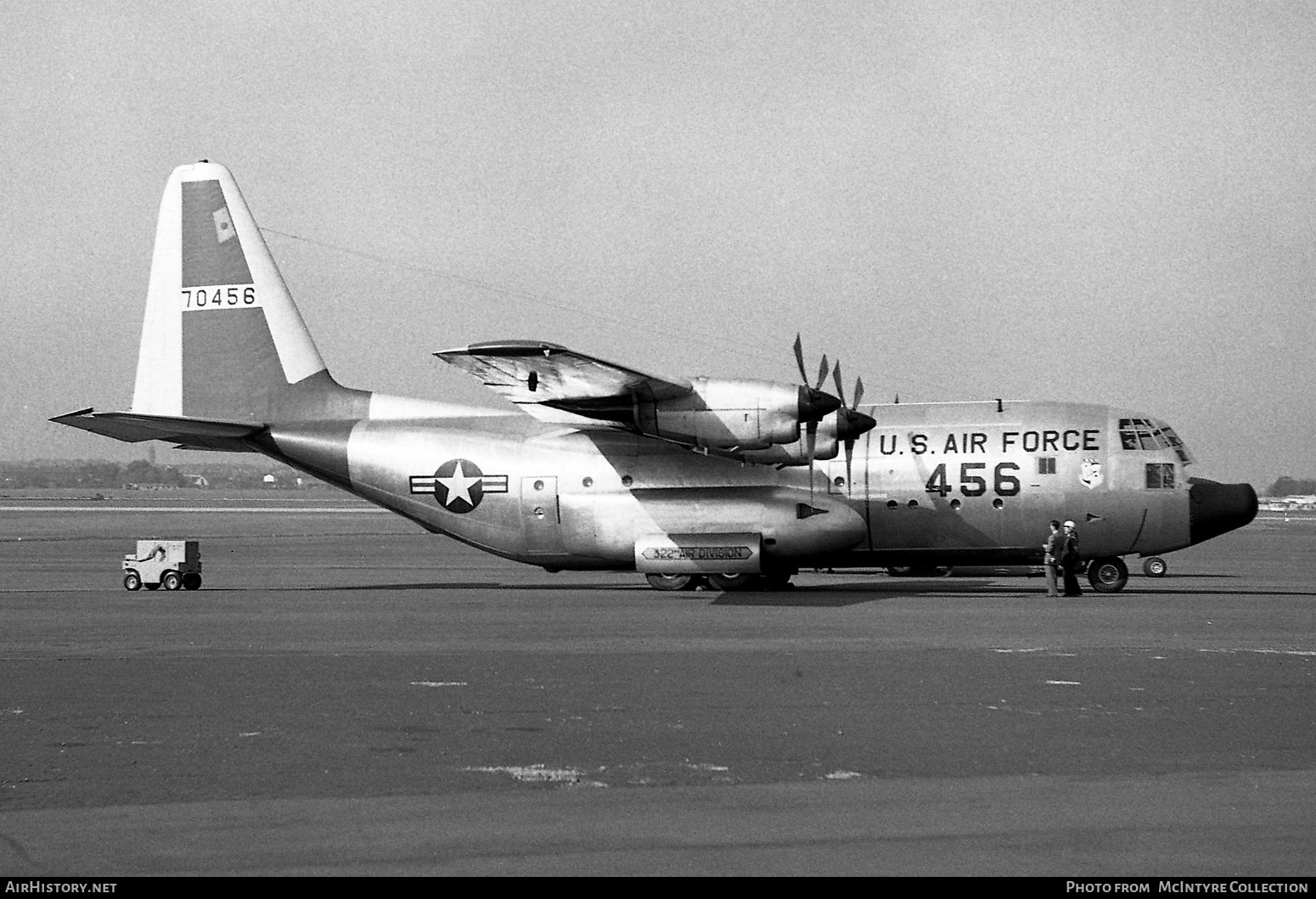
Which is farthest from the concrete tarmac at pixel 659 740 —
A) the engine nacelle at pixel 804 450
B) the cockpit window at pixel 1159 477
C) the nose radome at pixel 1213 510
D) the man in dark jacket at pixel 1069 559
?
the engine nacelle at pixel 804 450

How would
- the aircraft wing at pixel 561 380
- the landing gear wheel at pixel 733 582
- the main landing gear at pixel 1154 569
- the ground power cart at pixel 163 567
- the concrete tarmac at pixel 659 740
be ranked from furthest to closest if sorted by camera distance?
the main landing gear at pixel 1154 569 < the ground power cart at pixel 163 567 < the landing gear wheel at pixel 733 582 < the aircraft wing at pixel 561 380 < the concrete tarmac at pixel 659 740

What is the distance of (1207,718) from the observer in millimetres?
11555

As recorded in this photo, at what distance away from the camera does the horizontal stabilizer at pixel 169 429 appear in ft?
88.8

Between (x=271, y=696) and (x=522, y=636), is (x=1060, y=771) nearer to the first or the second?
(x=271, y=696)

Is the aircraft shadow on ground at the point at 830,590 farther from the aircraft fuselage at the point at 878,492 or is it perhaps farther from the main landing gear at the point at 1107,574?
the aircraft fuselage at the point at 878,492

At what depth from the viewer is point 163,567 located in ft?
A: 94.1

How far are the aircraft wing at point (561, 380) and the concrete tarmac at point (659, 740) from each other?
484 centimetres

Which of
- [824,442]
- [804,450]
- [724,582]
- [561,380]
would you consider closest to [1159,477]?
[824,442]

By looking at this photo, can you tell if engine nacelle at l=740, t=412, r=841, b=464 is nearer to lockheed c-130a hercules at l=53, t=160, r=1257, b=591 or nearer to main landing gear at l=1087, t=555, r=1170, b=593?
lockheed c-130a hercules at l=53, t=160, r=1257, b=591

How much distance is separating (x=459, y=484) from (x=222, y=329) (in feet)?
23.8

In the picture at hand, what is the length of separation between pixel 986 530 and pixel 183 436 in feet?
59.0

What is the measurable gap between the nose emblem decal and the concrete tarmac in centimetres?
584

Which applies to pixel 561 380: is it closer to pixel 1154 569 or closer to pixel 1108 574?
pixel 1108 574

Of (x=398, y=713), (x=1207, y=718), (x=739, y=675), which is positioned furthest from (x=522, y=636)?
(x=1207, y=718)
